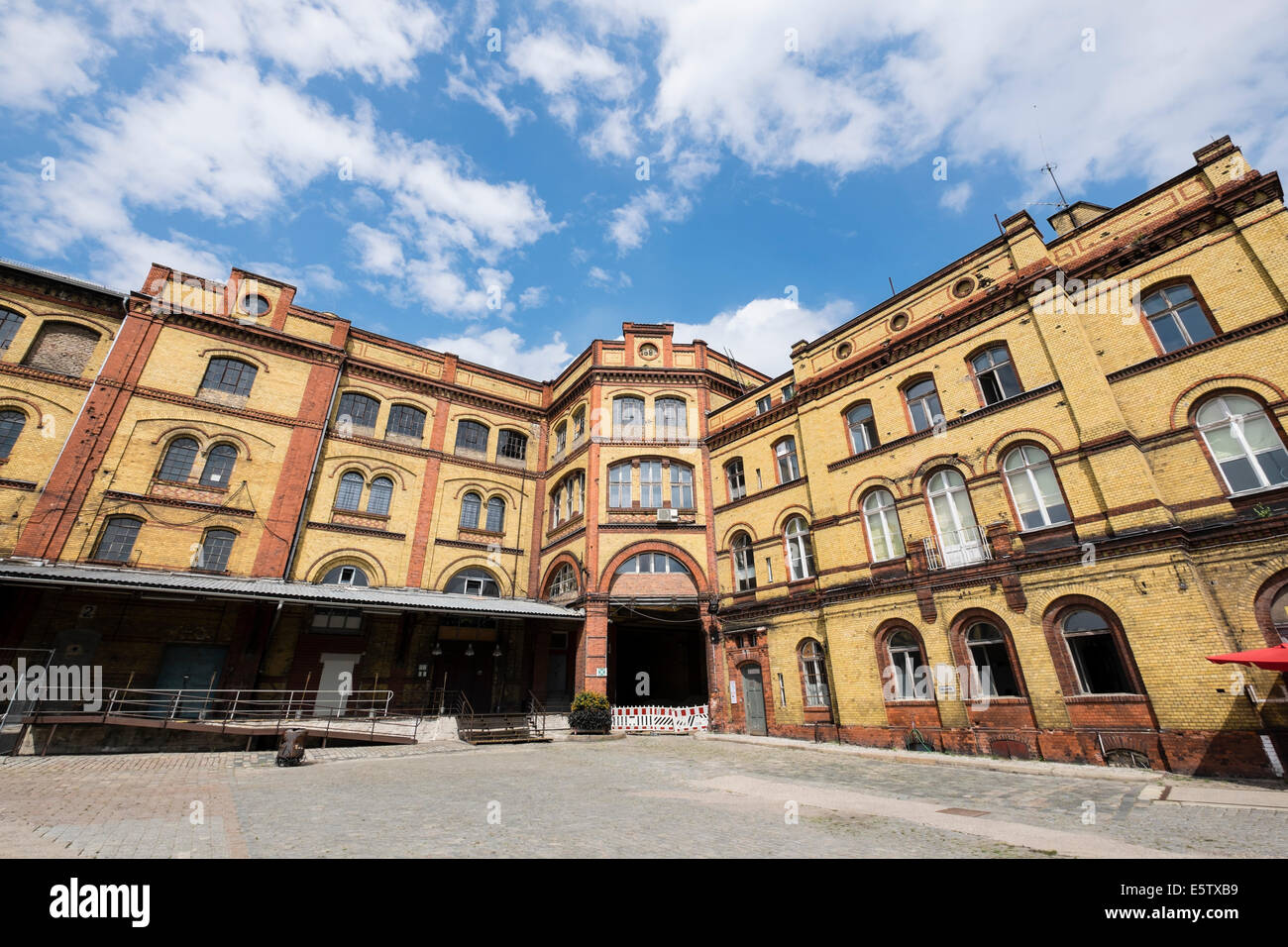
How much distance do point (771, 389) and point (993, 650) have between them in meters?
12.0

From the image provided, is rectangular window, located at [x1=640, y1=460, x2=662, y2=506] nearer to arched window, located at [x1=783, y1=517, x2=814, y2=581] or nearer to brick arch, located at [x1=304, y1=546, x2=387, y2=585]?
arched window, located at [x1=783, y1=517, x2=814, y2=581]

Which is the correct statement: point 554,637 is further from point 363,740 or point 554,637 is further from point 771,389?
point 771,389

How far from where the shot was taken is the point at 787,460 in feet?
67.4

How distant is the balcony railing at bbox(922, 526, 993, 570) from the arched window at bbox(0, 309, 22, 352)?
30.6 m

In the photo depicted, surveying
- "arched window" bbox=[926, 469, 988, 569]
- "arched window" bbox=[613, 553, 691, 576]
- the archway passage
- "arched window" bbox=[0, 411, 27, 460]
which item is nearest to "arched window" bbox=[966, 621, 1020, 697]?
"arched window" bbox=[926, 469, 988, 569]

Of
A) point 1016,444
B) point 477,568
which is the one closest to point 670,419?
point 477,568

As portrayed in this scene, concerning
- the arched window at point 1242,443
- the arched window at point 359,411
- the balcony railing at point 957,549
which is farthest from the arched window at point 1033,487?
the arched window at point 359,411

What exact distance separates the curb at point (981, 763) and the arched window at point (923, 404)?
28.8 feet

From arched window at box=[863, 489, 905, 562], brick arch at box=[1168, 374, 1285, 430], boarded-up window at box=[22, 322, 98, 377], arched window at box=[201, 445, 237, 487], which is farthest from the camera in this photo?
arched window at box=[201, 445, 237, 487]

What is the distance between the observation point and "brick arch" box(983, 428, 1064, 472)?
531 inches

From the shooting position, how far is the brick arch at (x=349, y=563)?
2089 centimetres

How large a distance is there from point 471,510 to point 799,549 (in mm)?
14681

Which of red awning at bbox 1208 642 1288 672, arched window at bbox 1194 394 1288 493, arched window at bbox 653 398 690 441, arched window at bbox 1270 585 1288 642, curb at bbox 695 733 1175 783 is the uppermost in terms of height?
arched window at bbox 653 398 690 441

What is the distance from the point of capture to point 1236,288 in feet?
39.0
